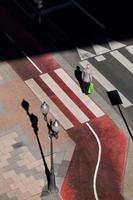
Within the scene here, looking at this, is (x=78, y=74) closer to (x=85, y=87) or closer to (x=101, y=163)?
(x=85, y=87)

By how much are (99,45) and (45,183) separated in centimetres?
1433

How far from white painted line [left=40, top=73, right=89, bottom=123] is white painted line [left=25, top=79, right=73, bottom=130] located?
0.71 m

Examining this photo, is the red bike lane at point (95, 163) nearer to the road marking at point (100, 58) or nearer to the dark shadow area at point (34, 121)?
the dark shadow area at point (34, 121)

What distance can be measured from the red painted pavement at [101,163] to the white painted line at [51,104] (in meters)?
0.77

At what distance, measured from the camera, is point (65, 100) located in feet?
127

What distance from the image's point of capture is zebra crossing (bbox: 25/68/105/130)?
37531 millimetres

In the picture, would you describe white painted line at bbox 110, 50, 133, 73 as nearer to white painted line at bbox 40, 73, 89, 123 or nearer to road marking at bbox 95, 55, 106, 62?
road marking at bbox 95, 55, 106, 62

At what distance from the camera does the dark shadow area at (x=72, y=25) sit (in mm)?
43781

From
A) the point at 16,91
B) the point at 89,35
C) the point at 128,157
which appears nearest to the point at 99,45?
the point at 89,35

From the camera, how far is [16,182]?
33.1 m

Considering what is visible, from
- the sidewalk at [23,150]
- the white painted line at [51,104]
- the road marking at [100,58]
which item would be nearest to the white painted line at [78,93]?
the white painted line at [51,104]

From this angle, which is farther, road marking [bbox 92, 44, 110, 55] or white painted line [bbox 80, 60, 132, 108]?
road marking [bbox 92, 44, 110, 55]

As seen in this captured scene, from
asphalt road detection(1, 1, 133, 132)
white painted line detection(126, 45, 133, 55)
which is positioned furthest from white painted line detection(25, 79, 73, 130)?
white painted line detection(126, 45, 133, 55)

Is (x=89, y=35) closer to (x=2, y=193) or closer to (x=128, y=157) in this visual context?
(x=128, y=157)
